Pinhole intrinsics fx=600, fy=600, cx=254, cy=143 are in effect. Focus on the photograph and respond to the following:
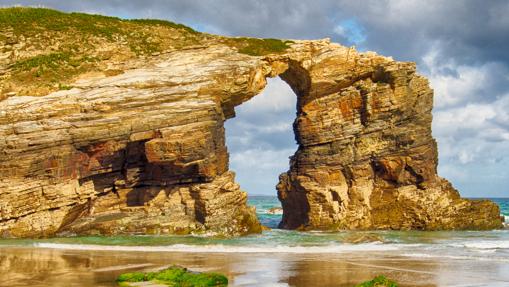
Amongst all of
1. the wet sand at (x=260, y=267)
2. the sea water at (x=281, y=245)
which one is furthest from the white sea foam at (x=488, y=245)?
the wet sand at (x=260, y=267)

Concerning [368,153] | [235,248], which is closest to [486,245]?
[235,248]

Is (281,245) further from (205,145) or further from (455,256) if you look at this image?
(455,256)

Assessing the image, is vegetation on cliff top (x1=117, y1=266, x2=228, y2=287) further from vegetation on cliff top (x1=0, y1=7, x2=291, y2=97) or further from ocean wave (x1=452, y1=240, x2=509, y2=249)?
vegetation on cliff top (x1=0, y1=7, x2=291, y2=97)

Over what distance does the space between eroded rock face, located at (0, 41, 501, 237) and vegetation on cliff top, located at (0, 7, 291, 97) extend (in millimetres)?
1888

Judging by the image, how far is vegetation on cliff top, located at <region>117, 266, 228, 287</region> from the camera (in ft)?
56.2

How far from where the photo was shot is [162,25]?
171 feet

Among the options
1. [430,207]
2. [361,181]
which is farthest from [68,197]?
[430,207]

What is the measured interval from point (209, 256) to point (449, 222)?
2924 centimetres

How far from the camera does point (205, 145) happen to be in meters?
40.8

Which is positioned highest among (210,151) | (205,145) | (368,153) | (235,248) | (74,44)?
(74,44)

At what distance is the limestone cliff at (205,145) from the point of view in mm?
38688

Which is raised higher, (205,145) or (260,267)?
(205,145)

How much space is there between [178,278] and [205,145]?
23.4m

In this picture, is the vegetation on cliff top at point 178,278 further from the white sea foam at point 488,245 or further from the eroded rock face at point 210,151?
the eroded rock face at point 210,151
